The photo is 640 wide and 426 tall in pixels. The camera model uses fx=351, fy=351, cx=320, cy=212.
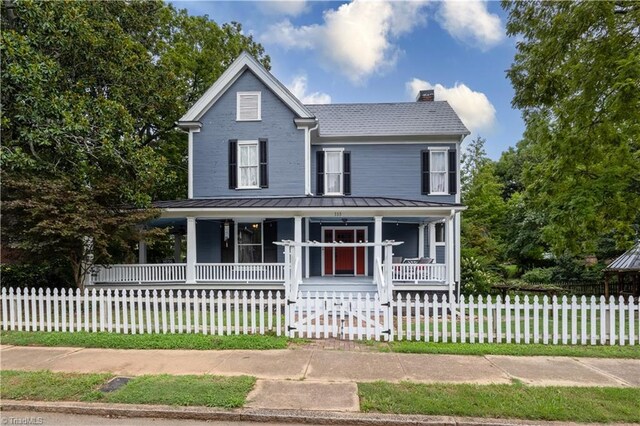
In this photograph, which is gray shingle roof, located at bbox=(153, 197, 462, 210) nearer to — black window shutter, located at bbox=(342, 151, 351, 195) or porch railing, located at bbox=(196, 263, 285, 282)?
black window shutter, located at bbox=(342, 151, 351, 195)

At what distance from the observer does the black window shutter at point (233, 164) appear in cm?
1447

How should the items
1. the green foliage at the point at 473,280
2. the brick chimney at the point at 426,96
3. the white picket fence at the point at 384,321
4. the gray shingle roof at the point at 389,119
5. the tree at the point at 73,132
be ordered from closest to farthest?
the white picket fence at the point at 384,321, the tree at the point at 73,132, the green foliage at the point at 473,280, the gray shingle roof at the point at 389,119, the brick chimney at the point at 426,96

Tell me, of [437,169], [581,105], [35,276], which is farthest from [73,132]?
[581,105]

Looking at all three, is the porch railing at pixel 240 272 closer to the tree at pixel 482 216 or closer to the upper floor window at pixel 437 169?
the upper floor window at pixel 437 169

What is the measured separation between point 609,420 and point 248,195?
41.0ft

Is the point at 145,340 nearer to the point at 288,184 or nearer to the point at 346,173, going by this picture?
the point at 288,184

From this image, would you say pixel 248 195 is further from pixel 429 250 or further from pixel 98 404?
pixel 98 404

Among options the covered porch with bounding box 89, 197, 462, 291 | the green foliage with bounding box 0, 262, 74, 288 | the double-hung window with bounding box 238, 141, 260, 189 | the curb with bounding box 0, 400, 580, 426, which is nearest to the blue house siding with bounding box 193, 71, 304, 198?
the double-hung window with bounding box 238, 141, 260, 189

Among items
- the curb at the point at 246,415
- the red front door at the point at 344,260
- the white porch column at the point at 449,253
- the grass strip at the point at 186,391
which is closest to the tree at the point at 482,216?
the red front door at the point at 344,260

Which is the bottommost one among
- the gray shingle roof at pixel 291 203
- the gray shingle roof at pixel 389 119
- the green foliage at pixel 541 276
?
the green foliage at pixel 541 276

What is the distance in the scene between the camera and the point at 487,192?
27.3m

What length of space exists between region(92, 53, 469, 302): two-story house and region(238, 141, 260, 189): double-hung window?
0.04 metres

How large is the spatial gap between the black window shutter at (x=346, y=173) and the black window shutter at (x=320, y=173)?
3.03 ft

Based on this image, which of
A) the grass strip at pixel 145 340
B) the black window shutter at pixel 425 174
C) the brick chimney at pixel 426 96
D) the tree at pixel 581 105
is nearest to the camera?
the grass strip at pixel 145 340
